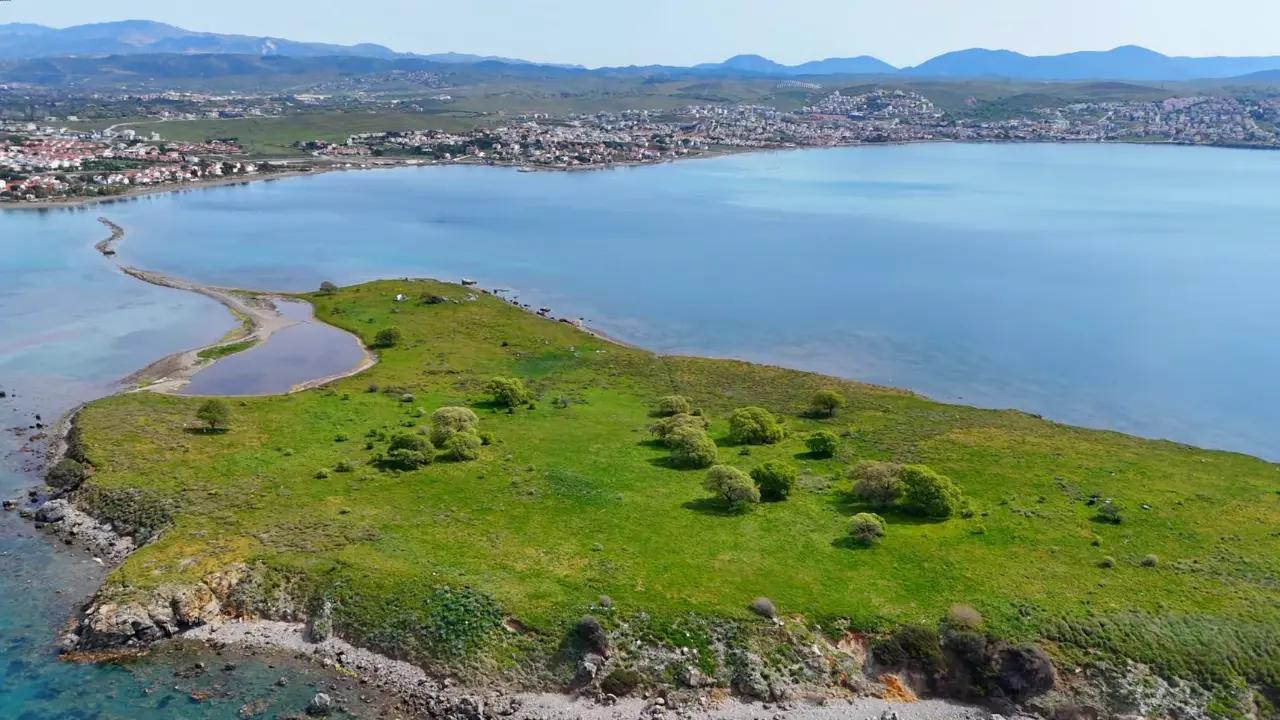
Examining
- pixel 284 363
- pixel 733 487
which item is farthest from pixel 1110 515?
pixel 284 363

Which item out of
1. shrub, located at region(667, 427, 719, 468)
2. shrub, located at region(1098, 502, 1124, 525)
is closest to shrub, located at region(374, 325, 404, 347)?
shrub, located at region(667, 427, 719, 468)

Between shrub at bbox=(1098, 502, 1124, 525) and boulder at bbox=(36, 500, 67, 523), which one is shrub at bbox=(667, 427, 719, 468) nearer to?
shrub at bbox=(1098, 502, 1124, 525)

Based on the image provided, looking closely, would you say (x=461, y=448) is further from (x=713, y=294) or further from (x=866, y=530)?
(x=713, y=294)

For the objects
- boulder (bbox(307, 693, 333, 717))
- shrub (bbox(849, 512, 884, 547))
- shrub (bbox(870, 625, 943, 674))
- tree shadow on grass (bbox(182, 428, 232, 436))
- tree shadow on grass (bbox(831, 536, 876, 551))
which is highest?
shrub (bbox(849, 512, 884, 547))

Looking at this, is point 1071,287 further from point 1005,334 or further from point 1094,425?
point 1094,425

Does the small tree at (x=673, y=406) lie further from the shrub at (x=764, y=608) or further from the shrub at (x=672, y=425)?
the shrub at (x=764, y=608)

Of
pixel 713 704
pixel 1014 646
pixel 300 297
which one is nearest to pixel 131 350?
pixel 300 297

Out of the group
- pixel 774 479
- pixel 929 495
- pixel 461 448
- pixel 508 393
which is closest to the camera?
pixel 929 495
